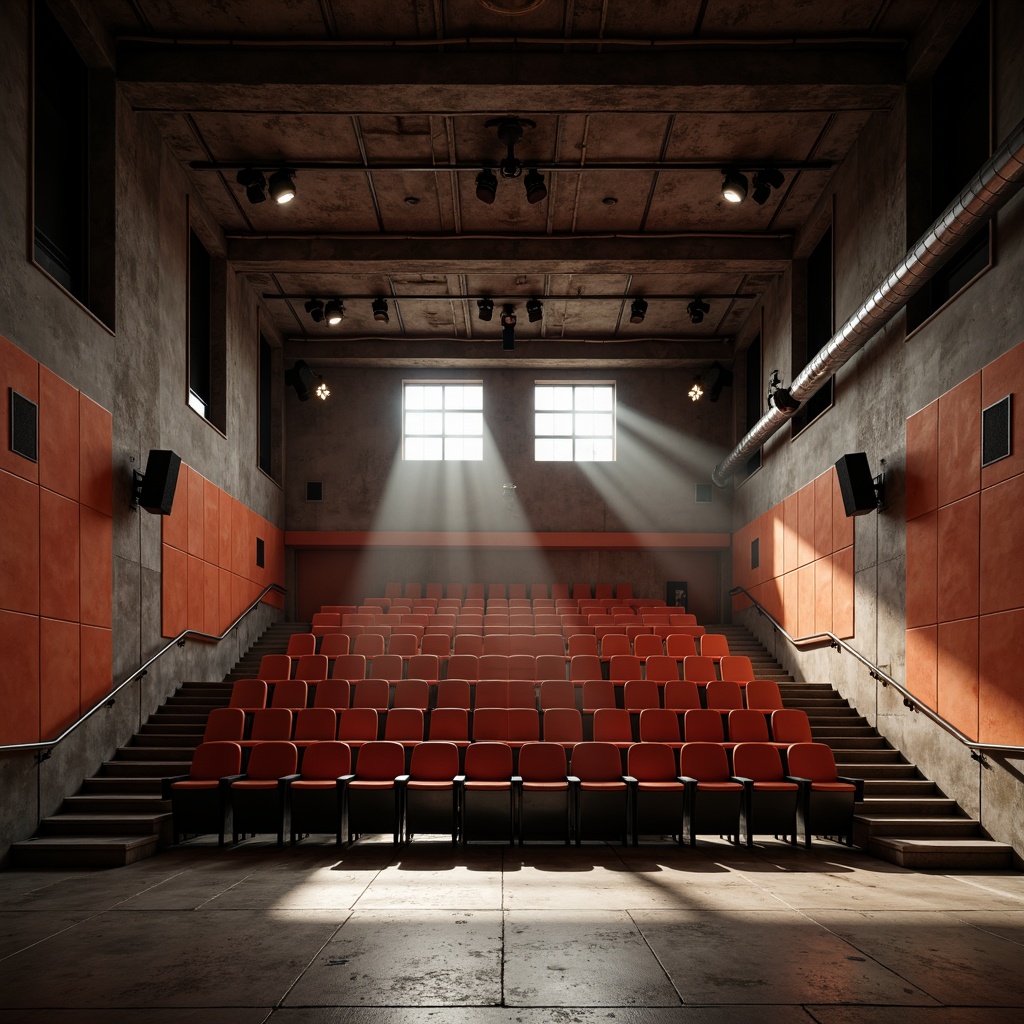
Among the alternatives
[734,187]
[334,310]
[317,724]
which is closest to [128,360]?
[317,724]

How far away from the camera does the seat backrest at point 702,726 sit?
7840 mm

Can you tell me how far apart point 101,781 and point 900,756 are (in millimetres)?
6714

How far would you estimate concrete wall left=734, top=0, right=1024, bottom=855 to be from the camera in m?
6.59

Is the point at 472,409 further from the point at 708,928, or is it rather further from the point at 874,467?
the point at 708,928

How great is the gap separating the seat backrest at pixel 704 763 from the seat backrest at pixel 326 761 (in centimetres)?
257

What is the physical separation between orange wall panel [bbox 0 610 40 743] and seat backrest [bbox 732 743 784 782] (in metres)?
5.17

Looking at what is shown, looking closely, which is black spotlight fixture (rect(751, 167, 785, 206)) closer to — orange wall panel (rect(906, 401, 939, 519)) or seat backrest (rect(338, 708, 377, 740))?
orange wall panel (rect(906, 401, 939, 519))

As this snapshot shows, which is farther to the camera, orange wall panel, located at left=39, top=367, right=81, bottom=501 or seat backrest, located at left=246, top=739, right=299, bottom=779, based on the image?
seat backrest, located at left=246, top=739, right=299, bottom=779

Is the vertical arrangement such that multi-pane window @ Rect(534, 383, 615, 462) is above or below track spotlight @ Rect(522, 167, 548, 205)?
below

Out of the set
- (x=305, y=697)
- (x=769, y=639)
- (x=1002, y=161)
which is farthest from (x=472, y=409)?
(x=1002, y=161)

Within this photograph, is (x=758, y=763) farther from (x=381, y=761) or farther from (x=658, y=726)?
(x=381, y=761)

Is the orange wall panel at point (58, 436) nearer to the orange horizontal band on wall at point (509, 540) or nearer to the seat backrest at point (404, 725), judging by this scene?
the seat backrest at point (404, 725)

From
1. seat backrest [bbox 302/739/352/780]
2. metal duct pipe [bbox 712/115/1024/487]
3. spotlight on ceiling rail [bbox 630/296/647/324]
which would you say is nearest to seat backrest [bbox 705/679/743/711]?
metal duct pipe [bbox 712/115/1024/487]

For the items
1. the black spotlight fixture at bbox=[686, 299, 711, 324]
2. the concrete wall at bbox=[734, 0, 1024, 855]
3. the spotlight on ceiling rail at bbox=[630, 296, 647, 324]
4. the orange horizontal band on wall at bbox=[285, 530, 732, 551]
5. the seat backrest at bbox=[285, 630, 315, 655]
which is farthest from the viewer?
the orange horizontal band on wall at bbox=[285, 530, 732, 551]
